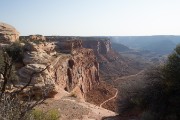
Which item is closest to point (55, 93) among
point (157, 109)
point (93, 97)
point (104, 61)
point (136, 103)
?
point (136, 103)

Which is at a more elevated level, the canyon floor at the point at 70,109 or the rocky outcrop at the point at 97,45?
the canyon floor at the point at 70,109

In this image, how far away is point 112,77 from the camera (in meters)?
69.2

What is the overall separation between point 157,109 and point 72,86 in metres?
22.2

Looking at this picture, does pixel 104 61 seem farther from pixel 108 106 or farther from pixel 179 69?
pixel 179 69

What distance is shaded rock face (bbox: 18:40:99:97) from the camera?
81.6 ft

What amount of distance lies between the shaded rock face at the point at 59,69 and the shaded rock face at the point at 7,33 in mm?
3364

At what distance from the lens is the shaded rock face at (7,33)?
31.9m

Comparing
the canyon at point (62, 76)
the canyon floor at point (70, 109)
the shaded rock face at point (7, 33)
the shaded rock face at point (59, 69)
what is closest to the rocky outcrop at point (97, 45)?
the canyon at point (62, 76)

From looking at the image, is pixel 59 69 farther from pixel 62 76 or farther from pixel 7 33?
pixel 7 33

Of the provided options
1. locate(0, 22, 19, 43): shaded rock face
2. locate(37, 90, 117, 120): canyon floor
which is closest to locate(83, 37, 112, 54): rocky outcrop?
locate(0, 22, 19, 43): shaded rock face

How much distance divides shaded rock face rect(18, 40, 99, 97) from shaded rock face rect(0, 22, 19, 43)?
3.36 meters

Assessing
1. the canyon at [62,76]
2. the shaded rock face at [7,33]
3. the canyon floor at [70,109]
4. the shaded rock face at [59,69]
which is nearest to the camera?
the canyon floor at [70,109]

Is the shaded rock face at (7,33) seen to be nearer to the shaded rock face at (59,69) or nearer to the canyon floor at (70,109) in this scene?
the shaded rock face at (59,69)

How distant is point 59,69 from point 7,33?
6.39 m
